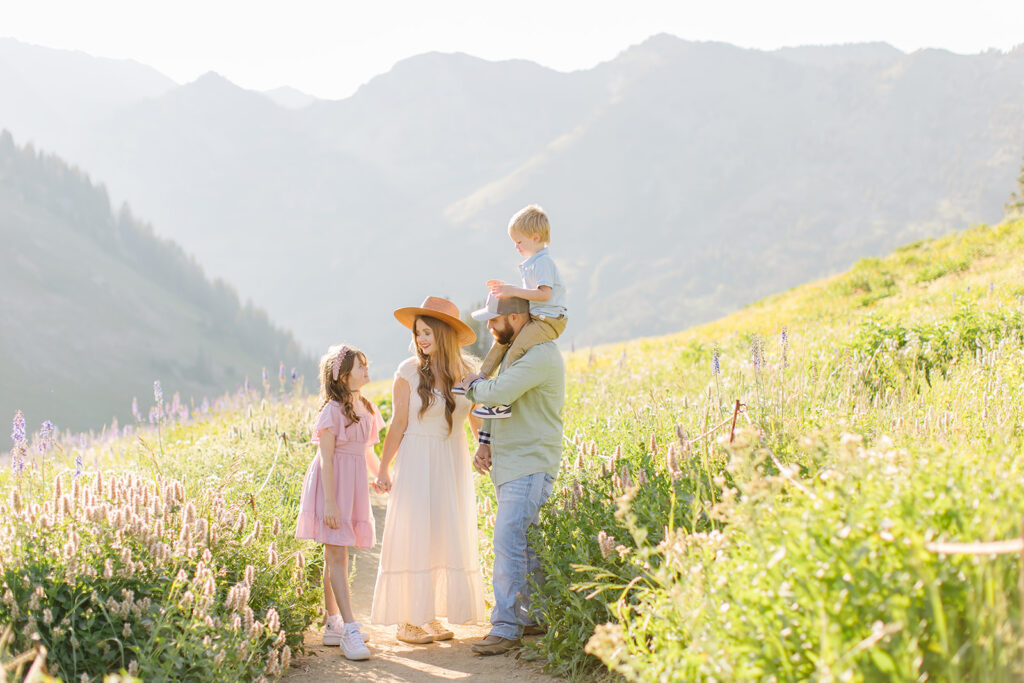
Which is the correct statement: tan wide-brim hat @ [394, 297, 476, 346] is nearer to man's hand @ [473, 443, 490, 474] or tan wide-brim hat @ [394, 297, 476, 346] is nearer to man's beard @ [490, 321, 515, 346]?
man's beard @ [490, 321, 515, 346]

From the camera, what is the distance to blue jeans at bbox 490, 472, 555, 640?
5031mm

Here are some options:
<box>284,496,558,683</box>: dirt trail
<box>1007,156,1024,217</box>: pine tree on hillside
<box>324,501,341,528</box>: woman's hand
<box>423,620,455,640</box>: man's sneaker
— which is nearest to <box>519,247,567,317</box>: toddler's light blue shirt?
<box>324,501,341,528</box>: woman's hand

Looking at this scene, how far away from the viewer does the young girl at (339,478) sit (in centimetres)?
543

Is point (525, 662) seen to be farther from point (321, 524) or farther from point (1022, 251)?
point (1022, 251)

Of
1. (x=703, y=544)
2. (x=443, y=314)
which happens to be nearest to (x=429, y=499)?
(x=443, y=314)

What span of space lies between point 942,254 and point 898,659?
63.8ft

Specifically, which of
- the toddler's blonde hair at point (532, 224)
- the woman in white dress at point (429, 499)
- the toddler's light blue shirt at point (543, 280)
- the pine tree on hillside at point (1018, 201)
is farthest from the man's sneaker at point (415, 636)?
the pine tree on hillside at point (1018, 201)

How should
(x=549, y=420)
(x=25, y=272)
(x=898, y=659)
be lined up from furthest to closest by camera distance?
1. (x=25, y=272)
2. (x=549, y=420)
3. (x=898, y=659)

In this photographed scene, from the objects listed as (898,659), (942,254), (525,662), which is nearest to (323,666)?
(525,662)

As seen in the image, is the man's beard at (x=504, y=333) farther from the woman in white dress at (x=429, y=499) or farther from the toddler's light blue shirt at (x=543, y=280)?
the woman in white dress at (x=429, y=499)

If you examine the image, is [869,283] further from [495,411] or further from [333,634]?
[333,634]

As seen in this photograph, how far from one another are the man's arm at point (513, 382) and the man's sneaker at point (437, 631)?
5.56ft

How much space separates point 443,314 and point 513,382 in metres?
0.86

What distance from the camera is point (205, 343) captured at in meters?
151
